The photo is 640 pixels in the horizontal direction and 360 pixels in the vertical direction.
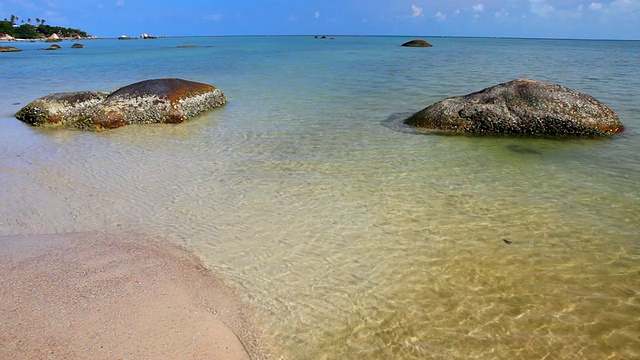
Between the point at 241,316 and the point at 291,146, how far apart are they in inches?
224

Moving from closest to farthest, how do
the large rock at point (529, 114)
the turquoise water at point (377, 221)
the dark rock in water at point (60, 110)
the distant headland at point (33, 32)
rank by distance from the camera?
1. the turquoise water at point (377, 221)
2. the large rock at point (529, 114)
3. the dark rock in water at point (60, 110)
4. the distant headland at point (33, 32)

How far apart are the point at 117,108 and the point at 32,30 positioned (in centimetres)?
15011

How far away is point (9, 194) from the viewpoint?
6.54m

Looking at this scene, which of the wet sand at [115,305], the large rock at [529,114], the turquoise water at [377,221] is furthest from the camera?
the large rock at [529,114]

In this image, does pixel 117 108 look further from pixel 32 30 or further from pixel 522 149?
pixel 32 30

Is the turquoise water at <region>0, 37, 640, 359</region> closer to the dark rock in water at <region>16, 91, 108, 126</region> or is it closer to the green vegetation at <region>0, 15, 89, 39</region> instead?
the dark rock in water at <region>16, 91, 108, 126</region>

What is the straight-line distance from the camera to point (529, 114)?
965 cm

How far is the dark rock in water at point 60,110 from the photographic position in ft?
38.6

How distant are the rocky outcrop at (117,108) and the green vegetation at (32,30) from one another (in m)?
138

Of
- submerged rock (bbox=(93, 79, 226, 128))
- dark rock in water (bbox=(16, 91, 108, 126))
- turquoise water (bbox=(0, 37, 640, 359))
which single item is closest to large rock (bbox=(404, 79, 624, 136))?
turquoise water (bbox=(0, 37, 640, 359))

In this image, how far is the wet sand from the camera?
331 centimetres

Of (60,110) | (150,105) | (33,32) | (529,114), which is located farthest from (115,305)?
(33,32)

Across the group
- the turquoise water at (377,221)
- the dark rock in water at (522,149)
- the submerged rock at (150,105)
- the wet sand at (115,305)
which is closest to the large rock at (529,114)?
the turquoise water at (377,221)

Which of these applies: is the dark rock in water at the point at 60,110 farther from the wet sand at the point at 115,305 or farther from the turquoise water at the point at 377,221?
the wet sand at the point at 115,305
